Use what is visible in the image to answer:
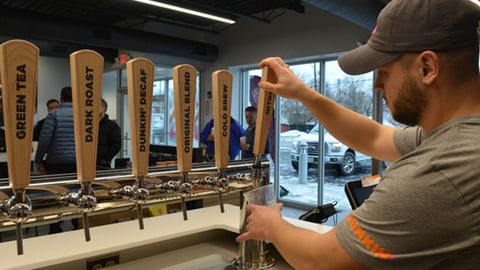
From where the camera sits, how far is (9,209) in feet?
2.19

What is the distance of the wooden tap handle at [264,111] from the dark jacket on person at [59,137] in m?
2.74

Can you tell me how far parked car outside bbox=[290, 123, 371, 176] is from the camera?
598 centimetres

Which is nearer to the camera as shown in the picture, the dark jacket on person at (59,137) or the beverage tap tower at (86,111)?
the beverage tap tower at (86,111)

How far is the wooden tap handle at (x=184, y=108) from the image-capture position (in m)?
0.85

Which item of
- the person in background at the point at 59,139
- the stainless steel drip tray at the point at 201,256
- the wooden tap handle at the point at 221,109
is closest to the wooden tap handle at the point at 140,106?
the wooden tap handle at the point at 221,109

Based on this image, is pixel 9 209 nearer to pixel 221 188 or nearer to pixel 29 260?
pixel 29 260

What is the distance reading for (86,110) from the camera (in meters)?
0.71

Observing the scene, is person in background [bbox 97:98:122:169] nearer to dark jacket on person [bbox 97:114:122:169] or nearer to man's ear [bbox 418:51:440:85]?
Result: dark jacket on person [bbox 97:114:122:169]

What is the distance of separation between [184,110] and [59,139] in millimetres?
2901

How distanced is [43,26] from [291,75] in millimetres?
4988

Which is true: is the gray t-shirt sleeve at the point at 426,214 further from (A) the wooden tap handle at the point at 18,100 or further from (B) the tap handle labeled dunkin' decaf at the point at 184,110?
(A) the wooden tap handle at the point at 18,100

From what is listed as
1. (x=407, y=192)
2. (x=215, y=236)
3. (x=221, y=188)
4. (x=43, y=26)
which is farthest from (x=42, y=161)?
(x=407, y=192)

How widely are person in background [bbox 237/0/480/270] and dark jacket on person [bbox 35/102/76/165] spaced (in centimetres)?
297

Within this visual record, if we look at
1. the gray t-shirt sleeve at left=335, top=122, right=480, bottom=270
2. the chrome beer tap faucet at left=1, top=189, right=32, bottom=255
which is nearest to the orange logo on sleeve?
the gray t-shirt sleeve at left=335, top=122, right=480, bottom=270
